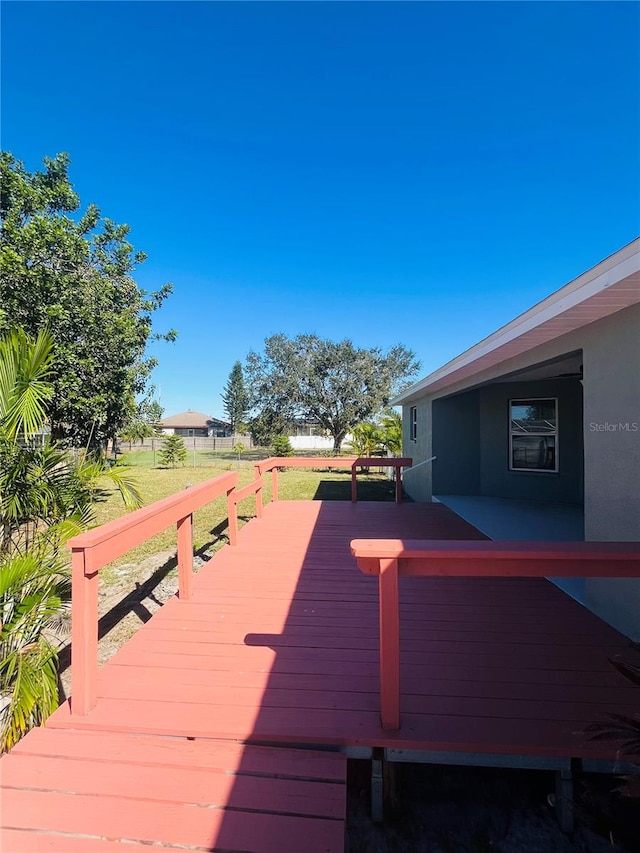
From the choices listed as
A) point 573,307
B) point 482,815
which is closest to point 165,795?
point 482,815

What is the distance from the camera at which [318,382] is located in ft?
94.7

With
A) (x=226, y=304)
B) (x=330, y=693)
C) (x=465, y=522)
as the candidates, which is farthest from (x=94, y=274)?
(x=226, y=304)

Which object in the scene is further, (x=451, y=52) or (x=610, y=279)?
(x=451, y=52)

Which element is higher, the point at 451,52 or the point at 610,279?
the point at 451,52

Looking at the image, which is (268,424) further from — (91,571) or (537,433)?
(91,571)

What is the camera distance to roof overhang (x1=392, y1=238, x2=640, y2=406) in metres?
2.11

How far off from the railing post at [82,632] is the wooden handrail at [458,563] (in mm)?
1350

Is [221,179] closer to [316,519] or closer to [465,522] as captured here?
[316,519]

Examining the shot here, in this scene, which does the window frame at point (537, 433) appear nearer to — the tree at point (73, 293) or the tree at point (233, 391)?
the tree at point (73, 293)

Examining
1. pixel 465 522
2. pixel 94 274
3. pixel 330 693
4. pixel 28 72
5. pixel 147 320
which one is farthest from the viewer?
pixel 147 320

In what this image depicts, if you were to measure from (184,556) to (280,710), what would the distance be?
169 centimetres

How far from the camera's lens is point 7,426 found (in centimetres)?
259

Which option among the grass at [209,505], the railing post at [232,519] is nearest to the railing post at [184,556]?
the grass at [209,505]

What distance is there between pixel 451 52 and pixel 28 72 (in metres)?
8.14
